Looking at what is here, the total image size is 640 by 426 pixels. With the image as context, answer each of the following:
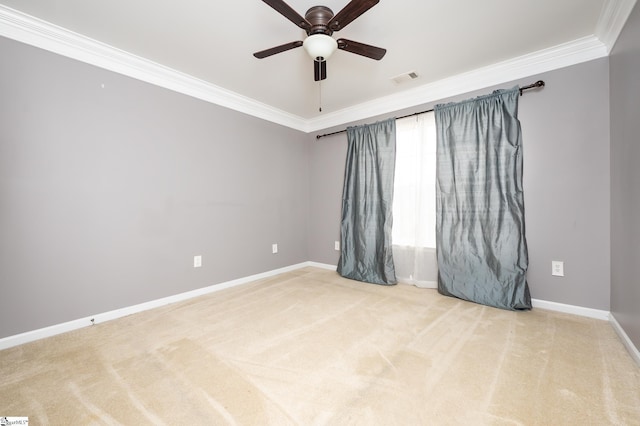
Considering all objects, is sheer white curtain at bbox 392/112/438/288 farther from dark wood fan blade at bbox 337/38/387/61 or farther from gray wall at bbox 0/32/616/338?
dark wood fan blade at bbox 337/38/387/61

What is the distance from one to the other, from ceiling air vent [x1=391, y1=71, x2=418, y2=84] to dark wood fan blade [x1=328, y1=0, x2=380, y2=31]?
133 cm

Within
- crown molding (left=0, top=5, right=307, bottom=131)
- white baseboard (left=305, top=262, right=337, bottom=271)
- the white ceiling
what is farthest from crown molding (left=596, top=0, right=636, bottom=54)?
white baseboard (left=305, top=262, right=337, bottom=271)

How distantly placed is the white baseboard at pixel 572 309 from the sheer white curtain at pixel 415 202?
0.92 m

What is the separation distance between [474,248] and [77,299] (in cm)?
361

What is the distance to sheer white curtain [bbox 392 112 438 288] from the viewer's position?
3053mm

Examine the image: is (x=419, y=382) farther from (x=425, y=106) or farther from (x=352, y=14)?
(x=425, y=106)

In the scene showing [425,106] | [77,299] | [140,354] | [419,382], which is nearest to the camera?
[419,382]

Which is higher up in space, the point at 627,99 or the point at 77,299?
the point at 627,99

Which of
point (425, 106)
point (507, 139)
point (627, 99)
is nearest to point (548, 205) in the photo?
point (507, 139)

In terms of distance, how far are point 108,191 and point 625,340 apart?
4.09 m

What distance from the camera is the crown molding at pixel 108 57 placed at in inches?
74.3

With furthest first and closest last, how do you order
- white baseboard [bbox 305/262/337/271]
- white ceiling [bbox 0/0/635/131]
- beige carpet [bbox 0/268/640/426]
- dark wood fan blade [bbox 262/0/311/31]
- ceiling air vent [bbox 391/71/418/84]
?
white baseboard [bbox 305/262/337/271] < ceiling air vent [bbox 391/71/418/84] < white ceiling [bbox 0/0/635/131] < dark wood fan blade [bbox 262/0/311/31] < beige carpet [bbox 0/268/640/426]

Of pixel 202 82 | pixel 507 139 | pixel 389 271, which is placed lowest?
pixel 389 271

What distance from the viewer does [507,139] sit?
8.30 ft
